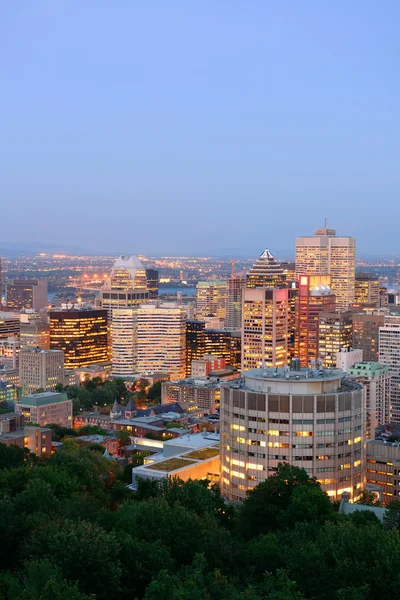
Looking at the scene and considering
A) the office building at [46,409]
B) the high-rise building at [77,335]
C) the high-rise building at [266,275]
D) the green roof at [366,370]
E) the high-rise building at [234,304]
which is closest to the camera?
the office building at [46,409]

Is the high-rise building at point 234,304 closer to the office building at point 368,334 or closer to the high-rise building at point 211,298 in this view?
the high-rise building at point 211,298

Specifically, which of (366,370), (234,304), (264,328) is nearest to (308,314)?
(264,328)

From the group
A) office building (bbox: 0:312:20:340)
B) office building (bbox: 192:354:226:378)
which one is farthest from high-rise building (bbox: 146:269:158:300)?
office building (bbox: 192:354:226:378)

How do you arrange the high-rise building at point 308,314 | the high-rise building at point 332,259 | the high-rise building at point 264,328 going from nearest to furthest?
the high-rise building at point 264,328 < the high-rise building at point 308,314 < the high-rise building at point 332,259

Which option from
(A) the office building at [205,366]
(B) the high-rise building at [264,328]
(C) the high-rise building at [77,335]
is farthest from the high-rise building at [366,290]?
(A) the office building at [205,366]

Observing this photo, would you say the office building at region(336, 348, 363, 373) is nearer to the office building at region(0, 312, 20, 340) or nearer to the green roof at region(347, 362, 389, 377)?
the green roof at region(347, 362, 389, 377)

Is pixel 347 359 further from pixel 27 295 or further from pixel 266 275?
pixel 27 295
